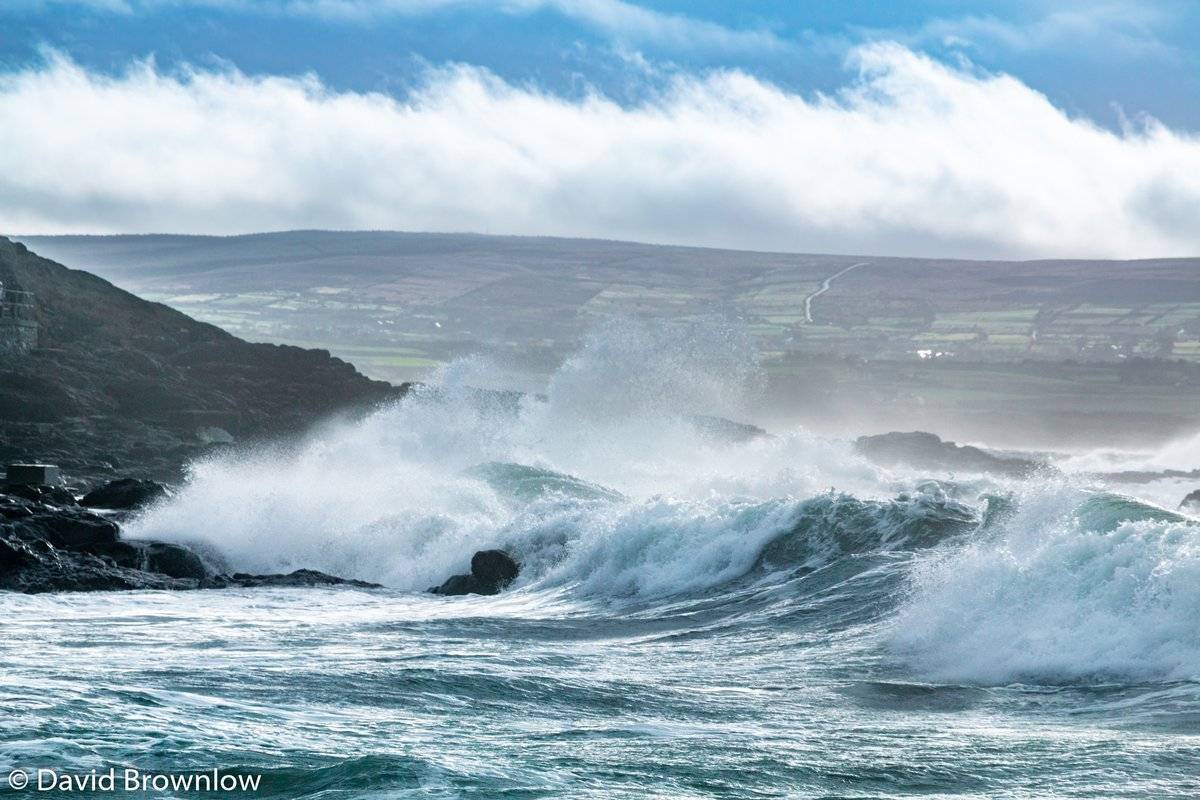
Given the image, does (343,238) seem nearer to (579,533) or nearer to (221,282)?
(221,282)

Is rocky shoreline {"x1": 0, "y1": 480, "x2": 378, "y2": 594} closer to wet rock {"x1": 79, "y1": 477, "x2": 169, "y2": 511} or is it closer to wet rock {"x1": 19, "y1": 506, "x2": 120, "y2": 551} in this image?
wet rock {"x1": 19, "y1": 506, "x2": 120, "y2": 551}

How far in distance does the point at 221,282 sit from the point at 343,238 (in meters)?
17.6

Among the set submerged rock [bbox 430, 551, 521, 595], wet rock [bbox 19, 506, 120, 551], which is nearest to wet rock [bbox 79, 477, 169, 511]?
wet rock [bbox 19, 506, 120, 551]

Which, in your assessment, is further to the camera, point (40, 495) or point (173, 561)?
point (40, 495)

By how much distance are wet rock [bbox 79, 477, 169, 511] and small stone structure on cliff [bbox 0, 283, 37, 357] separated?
61.9 ft

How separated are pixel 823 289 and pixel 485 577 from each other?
292ft

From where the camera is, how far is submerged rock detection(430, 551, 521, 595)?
66.6ft

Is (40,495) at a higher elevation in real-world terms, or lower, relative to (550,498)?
lower

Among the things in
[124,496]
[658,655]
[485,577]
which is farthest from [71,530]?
[658,655]

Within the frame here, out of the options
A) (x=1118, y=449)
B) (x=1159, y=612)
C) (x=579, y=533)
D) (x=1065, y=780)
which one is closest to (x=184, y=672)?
(x=1065, y=780)

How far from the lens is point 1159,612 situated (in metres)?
12.1

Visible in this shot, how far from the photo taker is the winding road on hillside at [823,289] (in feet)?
324

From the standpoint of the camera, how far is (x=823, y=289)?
108 meters

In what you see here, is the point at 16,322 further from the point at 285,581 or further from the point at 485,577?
the point at 485,577
